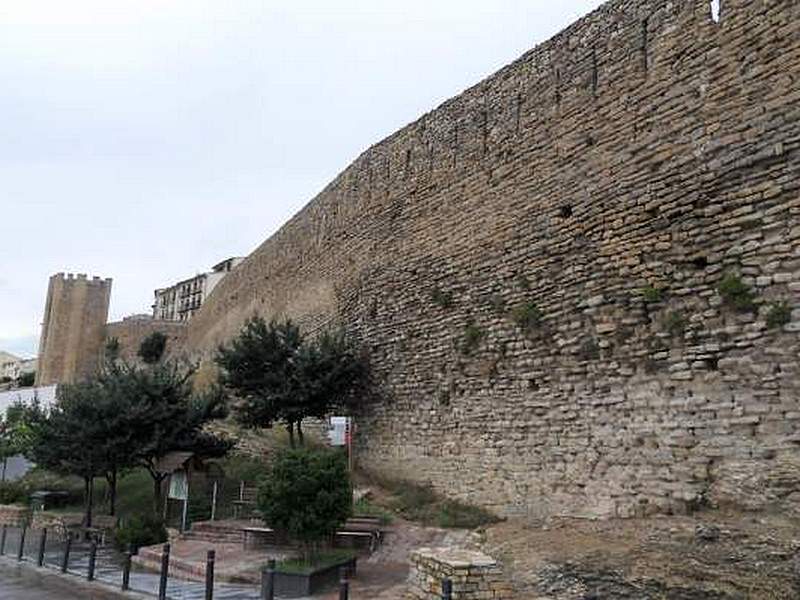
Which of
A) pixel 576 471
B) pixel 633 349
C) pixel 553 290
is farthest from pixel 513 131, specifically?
pixel 576 471

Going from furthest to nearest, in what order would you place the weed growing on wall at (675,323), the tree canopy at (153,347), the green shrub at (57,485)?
the tree canopy at (153,347) → the green shrub at (57,485) → the weed growing on wall at (675,323)

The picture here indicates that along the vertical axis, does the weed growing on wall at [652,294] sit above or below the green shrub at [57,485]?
above

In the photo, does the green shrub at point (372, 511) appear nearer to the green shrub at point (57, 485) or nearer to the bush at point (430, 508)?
the bush at point (430, 508)

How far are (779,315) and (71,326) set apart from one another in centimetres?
5807

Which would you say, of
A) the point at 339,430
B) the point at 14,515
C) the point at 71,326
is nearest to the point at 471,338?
the point at 339,430

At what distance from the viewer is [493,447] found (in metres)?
12.5

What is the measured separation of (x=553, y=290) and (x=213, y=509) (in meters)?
8.25

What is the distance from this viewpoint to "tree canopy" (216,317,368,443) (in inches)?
662

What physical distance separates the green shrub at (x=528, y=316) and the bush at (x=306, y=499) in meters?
3.77

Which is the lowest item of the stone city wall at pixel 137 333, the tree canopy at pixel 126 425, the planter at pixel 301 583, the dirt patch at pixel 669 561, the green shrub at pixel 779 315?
the planter at pixel 301 583

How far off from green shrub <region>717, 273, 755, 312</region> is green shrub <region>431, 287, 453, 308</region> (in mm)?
6289

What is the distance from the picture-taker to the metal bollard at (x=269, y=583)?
8.41 m

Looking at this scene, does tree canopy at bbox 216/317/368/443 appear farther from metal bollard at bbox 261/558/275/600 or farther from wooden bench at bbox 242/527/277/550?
metal bollard at bbox 261/558/275/600

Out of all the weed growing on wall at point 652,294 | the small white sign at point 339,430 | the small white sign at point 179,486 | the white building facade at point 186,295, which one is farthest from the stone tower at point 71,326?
the weed growing on wall at point 652,294
